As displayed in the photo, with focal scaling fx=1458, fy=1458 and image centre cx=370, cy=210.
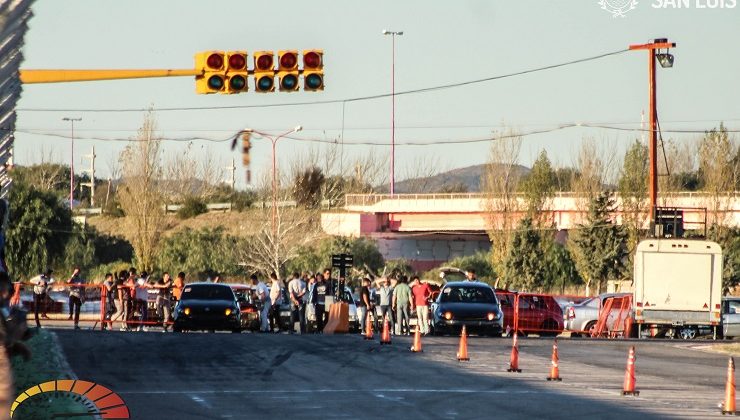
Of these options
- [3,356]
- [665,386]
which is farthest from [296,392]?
[3,356]

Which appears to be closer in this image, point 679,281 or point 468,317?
point 468,317

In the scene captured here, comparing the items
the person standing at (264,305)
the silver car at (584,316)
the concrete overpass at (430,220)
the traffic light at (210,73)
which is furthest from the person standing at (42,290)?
the concrete overpass at (430,220)

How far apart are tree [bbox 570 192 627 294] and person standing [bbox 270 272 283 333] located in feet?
105

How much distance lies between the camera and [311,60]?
76.3ft

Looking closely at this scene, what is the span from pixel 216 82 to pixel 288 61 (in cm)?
119

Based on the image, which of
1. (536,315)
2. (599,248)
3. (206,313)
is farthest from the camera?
(599,248)

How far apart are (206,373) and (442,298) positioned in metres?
15.9

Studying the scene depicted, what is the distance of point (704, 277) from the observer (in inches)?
1516

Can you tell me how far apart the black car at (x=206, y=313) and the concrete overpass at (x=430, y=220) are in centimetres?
4262

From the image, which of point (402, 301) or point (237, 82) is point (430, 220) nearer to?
point (402, 301)

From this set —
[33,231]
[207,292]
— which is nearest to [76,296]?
[207,292]

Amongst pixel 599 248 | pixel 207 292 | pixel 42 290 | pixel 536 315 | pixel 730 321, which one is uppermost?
pixel 599 248

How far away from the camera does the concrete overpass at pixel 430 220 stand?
268 ft

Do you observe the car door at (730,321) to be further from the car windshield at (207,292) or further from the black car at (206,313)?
the car windshield at (207,292)
